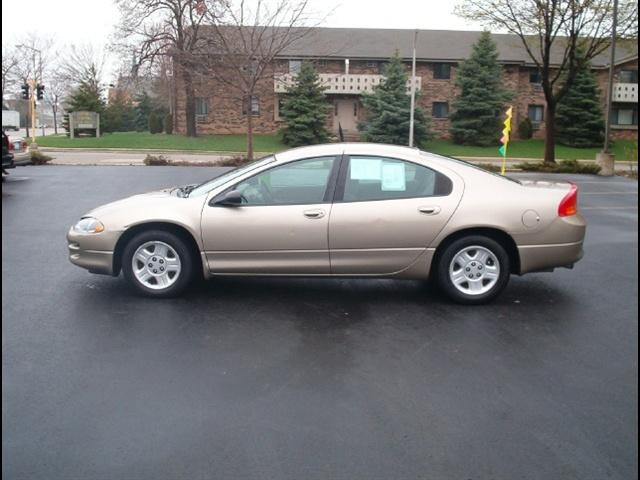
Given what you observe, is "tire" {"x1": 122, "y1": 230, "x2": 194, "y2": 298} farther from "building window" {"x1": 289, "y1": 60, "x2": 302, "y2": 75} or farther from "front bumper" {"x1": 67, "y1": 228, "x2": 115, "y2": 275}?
"building window" {"x1": 289, "y1": 60, "x2": 302, "y2": 75}

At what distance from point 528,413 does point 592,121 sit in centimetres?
4390

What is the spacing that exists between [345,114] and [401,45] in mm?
6048

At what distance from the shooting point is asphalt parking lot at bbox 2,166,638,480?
3.41 metres

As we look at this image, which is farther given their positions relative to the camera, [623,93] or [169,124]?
[169,124]

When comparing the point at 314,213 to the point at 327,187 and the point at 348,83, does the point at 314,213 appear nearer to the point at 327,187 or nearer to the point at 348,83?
the point at 327,187

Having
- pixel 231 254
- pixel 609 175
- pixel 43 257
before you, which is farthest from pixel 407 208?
pixel 609 175

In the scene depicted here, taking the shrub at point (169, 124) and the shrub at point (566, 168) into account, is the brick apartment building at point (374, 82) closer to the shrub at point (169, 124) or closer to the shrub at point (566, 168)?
the shrub at point (169, 124)

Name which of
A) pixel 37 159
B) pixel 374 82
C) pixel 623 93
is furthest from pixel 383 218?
pixel 623 93

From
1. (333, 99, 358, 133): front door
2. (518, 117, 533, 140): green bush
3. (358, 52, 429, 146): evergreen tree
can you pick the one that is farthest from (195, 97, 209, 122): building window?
(518, 117, 533, 140): green bush

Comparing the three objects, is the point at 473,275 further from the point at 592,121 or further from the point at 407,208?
the point at 592,121

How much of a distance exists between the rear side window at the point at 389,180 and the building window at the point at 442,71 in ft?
136

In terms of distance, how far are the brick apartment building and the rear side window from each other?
37.6 meters

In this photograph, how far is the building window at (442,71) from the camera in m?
45.7

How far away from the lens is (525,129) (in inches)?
1812
